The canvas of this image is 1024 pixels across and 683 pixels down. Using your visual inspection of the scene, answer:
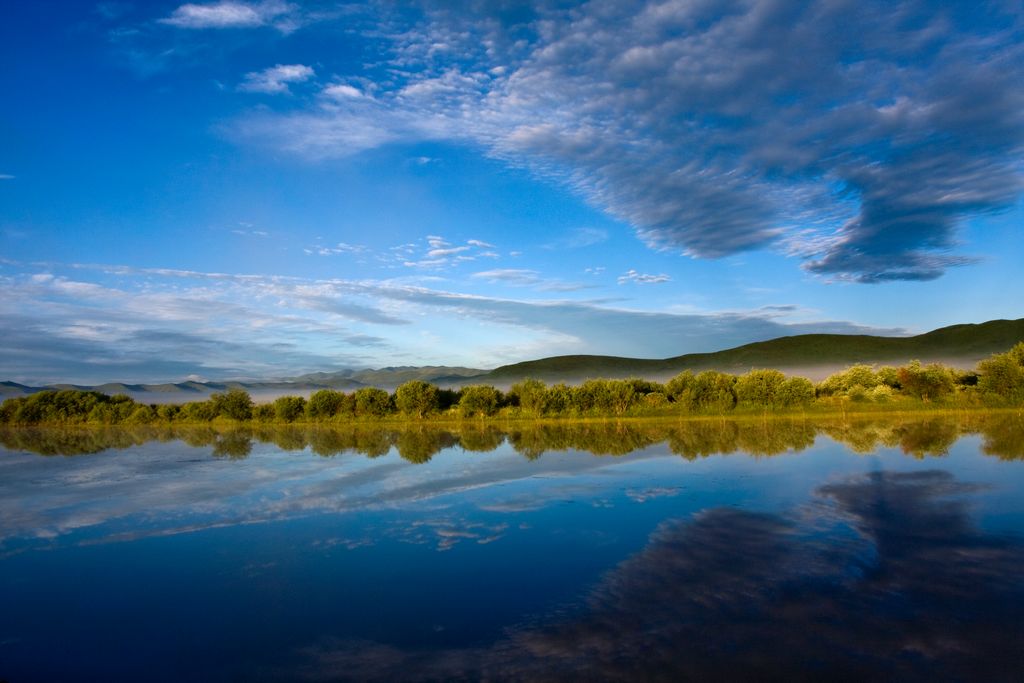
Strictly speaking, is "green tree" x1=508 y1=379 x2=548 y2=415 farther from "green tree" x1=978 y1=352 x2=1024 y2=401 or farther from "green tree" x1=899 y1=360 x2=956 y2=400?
"green tree" x1=978 y1=352 x2=1024 y2=401

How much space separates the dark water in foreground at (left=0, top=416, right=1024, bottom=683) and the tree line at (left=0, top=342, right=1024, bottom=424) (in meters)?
26.9

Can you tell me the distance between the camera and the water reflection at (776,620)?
6492mm

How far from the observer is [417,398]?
5303 centimetres

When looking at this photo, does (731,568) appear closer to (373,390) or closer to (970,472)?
(970,472)

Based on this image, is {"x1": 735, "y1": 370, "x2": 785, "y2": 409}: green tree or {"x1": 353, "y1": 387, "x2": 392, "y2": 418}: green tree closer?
{"x1": 735, "y1": 370, "x2": 785, "y2": 409}: green tree

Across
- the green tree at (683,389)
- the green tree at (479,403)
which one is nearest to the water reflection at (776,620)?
the green tree at (683,389)

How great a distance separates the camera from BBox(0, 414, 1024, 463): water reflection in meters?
27.1

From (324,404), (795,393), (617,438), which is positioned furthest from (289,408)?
(795,393)

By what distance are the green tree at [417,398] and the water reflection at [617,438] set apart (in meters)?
4.42

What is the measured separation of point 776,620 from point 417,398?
154 ft

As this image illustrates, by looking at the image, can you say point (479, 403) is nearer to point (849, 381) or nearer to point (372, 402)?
point (372, 402)

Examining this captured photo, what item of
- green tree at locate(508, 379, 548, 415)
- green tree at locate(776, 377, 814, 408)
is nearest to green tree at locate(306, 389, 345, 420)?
green tree at locate(508, 379, 548, 415)

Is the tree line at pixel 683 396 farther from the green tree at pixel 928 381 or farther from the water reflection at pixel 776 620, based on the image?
the water reflection at pixel 776 620

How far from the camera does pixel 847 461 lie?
862 inches
